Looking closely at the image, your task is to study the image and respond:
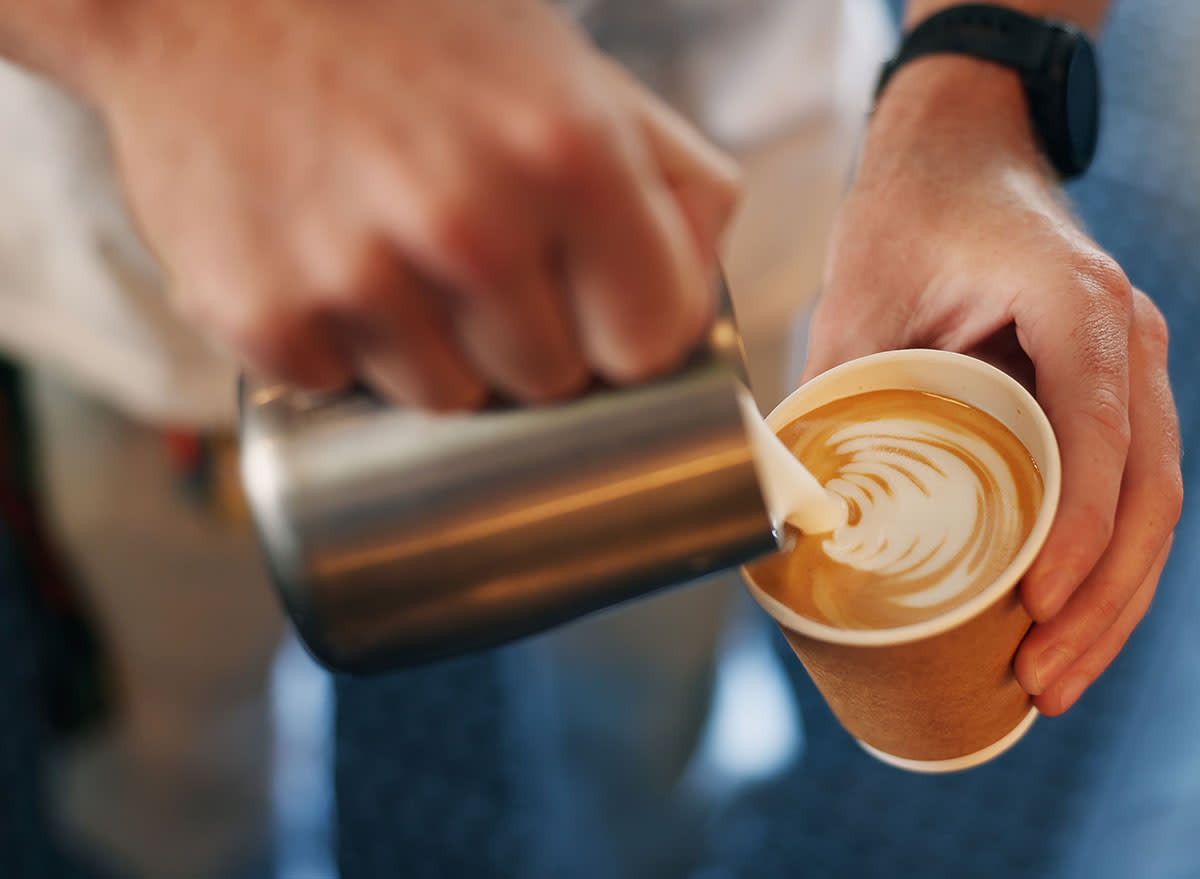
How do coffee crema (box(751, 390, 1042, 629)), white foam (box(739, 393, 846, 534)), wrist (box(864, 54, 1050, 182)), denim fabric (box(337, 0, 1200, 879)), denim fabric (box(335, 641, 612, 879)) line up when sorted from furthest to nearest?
denim fabric (box(335, 641, 612, 879))
denim fabric (box(337, 0, 1200, 879))
wrist (box(864, 54, 1050, 182))
coffee crema (box(751, 390, 1042, 629))
white foam (box(739, 393, 846, 534))

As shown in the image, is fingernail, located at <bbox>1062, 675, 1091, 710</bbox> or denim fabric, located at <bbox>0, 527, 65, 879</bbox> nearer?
fingernail, located at <bbox>1062, 675, 1091, 710</bbox>

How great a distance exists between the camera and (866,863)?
1254 millimetres

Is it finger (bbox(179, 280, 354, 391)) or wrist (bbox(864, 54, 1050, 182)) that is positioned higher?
finger (bbox(179, 280, 354, 391))

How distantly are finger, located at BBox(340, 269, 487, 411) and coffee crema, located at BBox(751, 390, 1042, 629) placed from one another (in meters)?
0.25

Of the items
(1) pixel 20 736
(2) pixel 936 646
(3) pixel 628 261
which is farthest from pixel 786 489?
(1) pixel 20 736

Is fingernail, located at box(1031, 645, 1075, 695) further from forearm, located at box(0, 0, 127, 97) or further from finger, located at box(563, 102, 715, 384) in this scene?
forearm, located at box(0, 0, 127, 97)

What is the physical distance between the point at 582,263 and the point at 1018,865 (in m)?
1.13

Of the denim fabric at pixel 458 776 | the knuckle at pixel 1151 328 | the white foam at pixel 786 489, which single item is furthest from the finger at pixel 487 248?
the denim fabric at pixel 458 776

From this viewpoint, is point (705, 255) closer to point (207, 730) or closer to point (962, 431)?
point (962, 431)

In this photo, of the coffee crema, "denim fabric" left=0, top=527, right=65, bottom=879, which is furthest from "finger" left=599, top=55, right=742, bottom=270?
"denim fabric" left=0, top=527, right=65, bottom=879

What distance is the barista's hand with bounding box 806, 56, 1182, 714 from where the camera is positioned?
1.77ft

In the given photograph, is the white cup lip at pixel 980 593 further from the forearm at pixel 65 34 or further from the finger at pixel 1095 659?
the forearm at pixel 65 34

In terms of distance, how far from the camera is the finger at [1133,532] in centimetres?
54

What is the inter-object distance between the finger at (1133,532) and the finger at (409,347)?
0.33m
